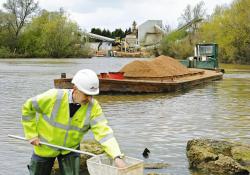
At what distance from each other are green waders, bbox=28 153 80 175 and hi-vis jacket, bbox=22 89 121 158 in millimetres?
87

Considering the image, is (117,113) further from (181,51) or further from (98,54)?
(98,54)

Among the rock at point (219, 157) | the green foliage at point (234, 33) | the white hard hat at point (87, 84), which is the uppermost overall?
the green foliage at point (234, 33)

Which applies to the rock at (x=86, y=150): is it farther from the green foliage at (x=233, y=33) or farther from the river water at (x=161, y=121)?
the green foliage at (x=233, y=33)

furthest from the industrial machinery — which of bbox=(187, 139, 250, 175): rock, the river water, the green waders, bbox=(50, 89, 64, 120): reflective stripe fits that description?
bbox=(50, 89, 64, 120): reflective stripe

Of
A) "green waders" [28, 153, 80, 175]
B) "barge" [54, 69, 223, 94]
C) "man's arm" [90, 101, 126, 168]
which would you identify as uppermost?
"man's arm" [90, 101, 126, 168]

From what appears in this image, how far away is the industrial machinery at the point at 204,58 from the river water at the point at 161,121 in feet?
39.5

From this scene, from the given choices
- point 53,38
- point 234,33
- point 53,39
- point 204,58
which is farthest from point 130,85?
point 53,38

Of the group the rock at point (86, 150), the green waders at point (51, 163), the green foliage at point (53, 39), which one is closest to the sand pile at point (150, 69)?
the rock at point (86, 150)

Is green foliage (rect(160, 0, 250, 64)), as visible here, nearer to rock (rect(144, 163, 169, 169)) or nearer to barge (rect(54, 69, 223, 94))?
barge (rect(54, 69, 223, 94))

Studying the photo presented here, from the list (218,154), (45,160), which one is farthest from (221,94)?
(45,160)

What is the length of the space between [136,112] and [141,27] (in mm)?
101226

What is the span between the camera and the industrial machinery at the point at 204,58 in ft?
111

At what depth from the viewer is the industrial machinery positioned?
111 feet

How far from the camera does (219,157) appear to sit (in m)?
7.71
